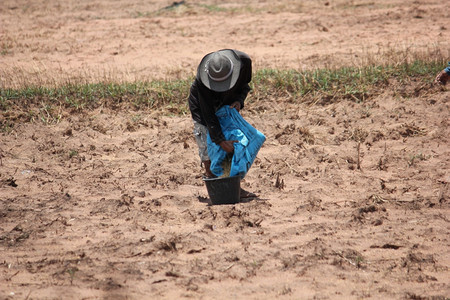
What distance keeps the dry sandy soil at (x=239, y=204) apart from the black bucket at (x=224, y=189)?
14cm

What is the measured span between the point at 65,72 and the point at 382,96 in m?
4.67

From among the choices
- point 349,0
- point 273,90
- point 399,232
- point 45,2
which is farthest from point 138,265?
point 45,2

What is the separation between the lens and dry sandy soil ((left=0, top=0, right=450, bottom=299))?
12.8ft

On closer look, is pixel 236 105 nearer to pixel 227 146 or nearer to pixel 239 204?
pixel 227 146

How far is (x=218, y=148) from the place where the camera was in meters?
4.96

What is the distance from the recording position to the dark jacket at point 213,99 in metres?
4.78

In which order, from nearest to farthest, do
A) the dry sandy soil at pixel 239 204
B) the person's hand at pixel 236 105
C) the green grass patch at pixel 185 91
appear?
1. the dry sandy soil at pixel 239 204
2. the person's hand at pixel 236 105
3. the green grass patch at pixel 185 91

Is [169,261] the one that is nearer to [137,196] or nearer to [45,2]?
[137,196]

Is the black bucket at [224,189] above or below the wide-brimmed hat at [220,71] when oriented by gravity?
below

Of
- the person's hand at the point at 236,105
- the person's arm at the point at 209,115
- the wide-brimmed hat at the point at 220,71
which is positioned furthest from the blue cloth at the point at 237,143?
the wide-brimmed hat at the point at 220,71

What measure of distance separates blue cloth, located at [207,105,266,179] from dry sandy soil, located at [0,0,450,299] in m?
0.40

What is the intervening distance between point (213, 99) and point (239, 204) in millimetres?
960

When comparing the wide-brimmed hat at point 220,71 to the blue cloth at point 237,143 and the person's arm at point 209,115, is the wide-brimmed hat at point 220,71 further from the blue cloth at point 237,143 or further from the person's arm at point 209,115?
the blue cloth at point 237,143

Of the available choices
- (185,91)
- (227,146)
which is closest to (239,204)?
(227,146)
